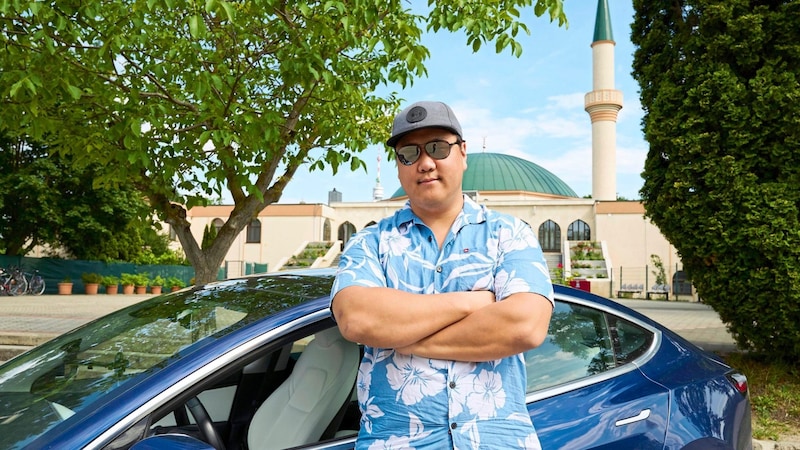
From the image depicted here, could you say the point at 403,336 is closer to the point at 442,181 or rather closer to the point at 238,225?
the point at 442,181

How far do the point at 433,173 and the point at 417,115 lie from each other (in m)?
0.18

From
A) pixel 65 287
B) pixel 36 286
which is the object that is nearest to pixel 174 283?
pixel 65 287

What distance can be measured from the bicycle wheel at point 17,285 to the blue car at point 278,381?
22.9m

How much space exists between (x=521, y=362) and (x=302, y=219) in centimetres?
5006

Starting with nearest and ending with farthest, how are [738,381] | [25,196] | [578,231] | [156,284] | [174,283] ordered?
[738,381] → [25,196] → [156,284] → [174,283] → [578,231]

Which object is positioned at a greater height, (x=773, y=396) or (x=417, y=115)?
(x=417, y=115)

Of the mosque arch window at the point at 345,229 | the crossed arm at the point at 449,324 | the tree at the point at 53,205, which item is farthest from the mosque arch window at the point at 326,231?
the crossed arm at the point at 449,324

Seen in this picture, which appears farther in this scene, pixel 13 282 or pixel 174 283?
pixel 174 283

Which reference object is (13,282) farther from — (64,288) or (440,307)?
(440,307)

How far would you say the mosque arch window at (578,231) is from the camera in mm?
49375

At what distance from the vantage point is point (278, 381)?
2779 millimetres

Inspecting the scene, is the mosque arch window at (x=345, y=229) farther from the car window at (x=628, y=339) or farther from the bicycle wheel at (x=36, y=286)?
the car window at (x=628, y=339)

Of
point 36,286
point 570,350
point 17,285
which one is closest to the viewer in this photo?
point 570,350

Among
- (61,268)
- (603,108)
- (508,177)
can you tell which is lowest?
(61,268)
